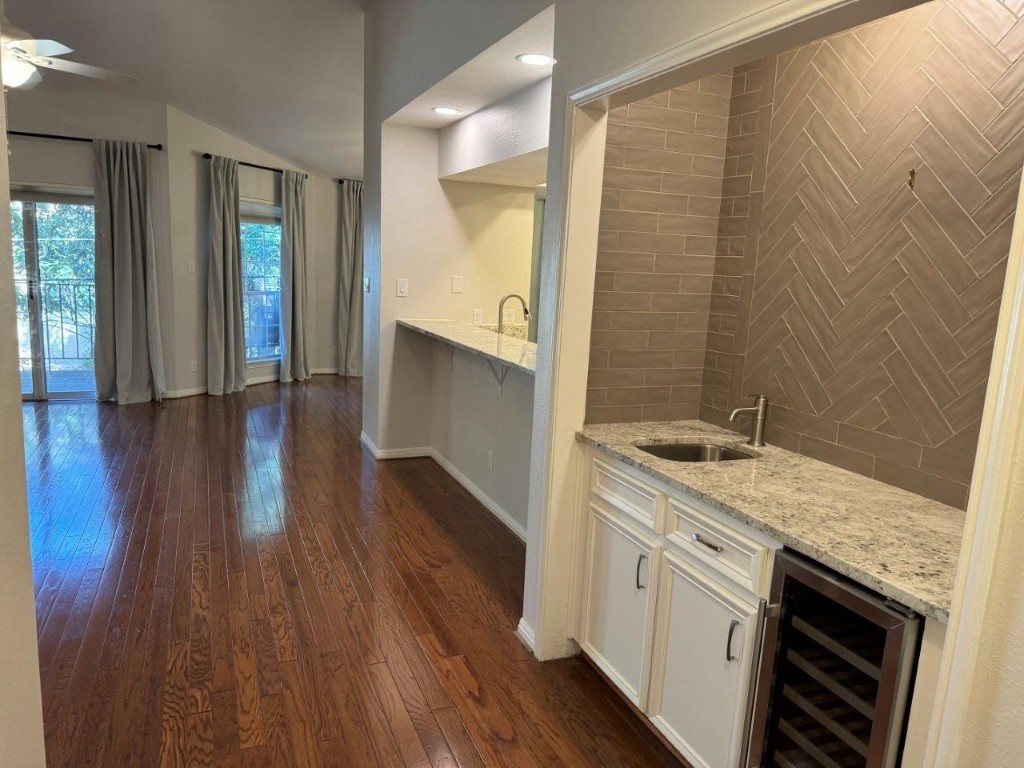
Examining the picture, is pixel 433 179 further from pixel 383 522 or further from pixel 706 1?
pixel 706 1

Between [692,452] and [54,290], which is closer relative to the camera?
[692,452]

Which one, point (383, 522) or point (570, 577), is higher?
point (570, 577)

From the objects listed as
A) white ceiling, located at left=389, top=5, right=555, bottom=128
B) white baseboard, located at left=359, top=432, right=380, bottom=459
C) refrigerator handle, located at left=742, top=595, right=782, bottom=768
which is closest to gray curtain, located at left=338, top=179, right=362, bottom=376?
white baseboard, located at left=359, top=432, right=380, bottom=459

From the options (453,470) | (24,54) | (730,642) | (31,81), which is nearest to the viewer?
(730,642)

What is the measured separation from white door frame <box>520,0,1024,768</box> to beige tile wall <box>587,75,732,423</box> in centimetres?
17

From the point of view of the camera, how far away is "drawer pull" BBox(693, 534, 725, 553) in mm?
1774

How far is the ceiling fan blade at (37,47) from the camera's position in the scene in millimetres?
2490

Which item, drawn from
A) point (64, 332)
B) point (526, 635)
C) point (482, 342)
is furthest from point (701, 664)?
point (64, 332)

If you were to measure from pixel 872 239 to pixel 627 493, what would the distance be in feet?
3.44

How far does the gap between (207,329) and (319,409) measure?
5.10 ft

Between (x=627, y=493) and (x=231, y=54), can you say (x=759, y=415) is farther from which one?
(x=231, y=54)

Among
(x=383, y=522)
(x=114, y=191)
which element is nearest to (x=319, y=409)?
(x=114, y=191)

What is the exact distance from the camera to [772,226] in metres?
2.35

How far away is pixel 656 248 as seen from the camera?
2516 mm
